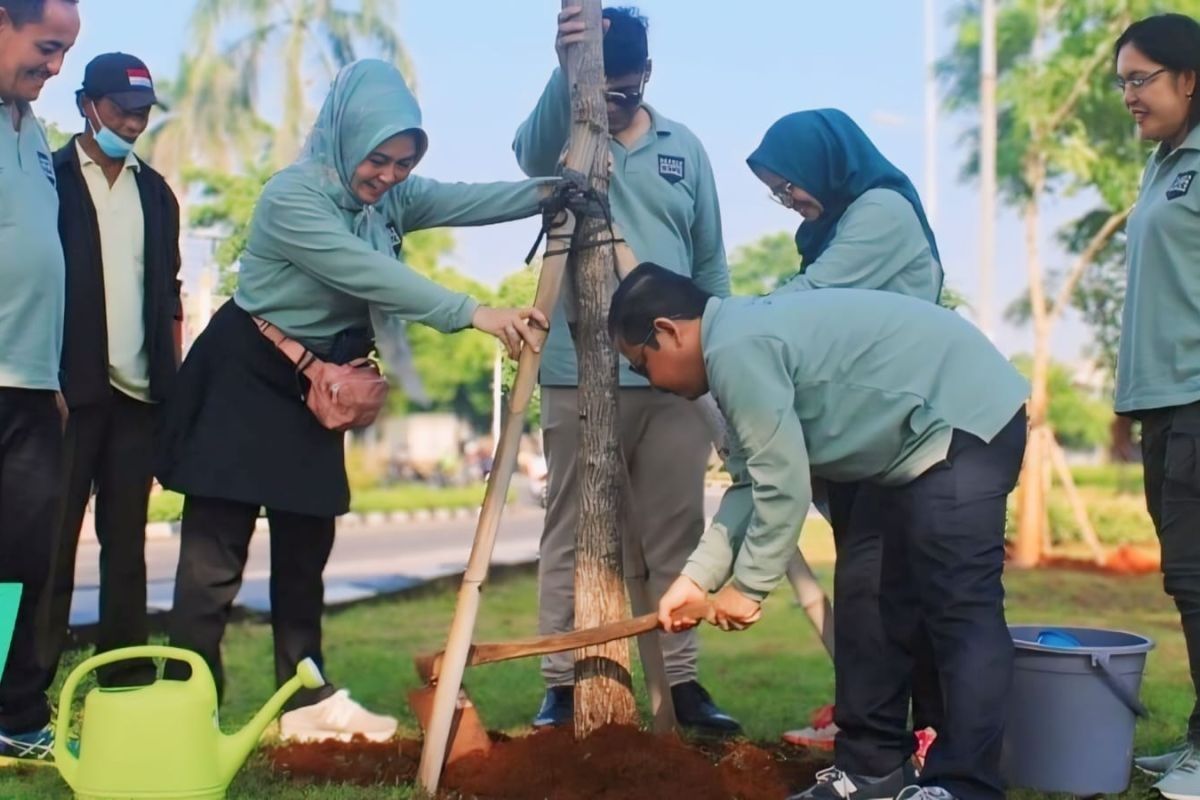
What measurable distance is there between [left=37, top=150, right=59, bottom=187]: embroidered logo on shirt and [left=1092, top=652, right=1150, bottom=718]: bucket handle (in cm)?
287

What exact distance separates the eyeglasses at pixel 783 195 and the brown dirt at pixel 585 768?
1.37 meters

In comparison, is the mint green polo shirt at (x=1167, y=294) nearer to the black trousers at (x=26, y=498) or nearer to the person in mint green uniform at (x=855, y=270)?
the person in mint green uniform at (x=855, y=270)

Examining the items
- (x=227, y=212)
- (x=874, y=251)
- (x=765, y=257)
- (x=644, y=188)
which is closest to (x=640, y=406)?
(x=644, y=188)

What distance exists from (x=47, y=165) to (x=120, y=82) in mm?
382

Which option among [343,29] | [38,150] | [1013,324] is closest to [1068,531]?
[1013,324]

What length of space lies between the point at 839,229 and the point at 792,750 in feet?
4.59

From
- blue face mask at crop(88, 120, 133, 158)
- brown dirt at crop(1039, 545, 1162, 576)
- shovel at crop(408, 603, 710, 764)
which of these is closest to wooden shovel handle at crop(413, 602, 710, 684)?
shovel at crop(408, 603, 710, 764)

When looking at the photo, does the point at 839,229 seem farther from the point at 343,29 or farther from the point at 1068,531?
the point at 343,29

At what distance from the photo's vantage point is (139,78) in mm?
4250

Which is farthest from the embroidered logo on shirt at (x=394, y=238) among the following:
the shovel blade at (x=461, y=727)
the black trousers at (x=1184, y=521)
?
the black trousers at (x=1184, y=521)

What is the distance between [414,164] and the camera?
12.3 feet

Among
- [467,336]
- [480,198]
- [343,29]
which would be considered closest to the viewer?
[480,198]

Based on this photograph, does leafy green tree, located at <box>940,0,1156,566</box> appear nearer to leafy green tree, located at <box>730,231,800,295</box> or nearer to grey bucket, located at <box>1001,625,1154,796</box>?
leafy green tree, located at <box>730,231,800,295</box>

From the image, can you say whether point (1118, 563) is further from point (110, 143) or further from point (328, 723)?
point (110, 143)
